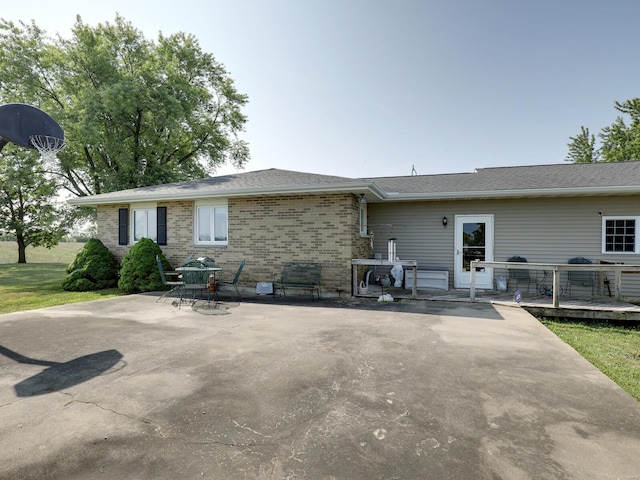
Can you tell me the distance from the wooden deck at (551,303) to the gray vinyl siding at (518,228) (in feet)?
4.29

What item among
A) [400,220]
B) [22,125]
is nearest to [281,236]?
[400,220]

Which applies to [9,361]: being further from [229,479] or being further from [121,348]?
[229,479]

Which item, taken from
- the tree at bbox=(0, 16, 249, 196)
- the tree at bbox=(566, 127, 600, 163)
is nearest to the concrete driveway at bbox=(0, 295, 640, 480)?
the tree at bbox=(0, 16, 249, 196)

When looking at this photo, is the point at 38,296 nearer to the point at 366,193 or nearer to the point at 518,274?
the point at 366,193

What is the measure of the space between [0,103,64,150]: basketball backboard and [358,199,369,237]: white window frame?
24.0 ft

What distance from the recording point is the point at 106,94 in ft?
59.4

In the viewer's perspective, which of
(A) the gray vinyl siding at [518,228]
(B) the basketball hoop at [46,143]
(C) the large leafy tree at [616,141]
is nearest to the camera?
(B) the basketball hoop at [46,143]

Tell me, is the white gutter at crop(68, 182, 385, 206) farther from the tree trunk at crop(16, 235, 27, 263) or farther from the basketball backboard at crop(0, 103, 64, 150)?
the tree trunk at crop(16, 235, 27, 263)

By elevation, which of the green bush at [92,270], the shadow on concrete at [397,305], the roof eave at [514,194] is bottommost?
the shadow on concrete at [397,305]

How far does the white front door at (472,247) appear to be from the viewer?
9.94 meters

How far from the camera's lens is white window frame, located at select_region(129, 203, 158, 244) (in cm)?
1127

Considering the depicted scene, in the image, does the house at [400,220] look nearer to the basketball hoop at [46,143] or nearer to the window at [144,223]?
the window at [144,223]

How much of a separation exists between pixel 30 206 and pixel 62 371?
95.2 ft

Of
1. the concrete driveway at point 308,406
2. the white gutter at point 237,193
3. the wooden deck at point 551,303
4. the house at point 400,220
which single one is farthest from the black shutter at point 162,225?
the wooden deck at point 551,303
